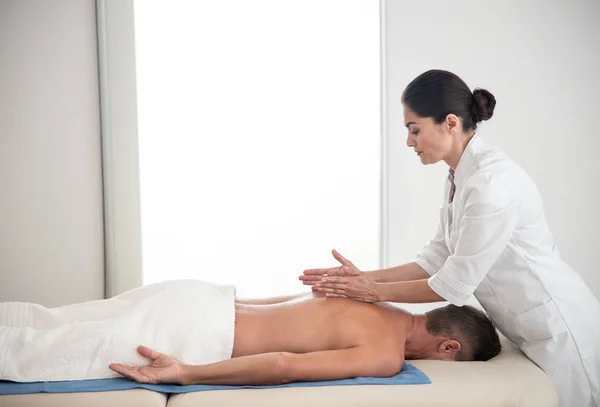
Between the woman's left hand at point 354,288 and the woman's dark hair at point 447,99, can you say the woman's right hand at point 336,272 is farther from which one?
the woman's dark hair at point 447,99

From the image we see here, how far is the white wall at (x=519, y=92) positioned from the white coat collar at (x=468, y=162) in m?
1.46

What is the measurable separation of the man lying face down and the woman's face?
1.75 feet

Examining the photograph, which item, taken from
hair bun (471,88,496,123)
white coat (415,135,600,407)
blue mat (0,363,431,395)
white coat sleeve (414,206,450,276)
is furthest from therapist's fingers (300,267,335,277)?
hair bun (471,88,496,123)

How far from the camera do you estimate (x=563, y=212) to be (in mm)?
3717

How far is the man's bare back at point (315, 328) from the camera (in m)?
2.08

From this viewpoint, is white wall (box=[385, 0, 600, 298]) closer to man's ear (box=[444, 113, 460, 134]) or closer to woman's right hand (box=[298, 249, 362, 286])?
woman's right hand (box=[298, 249, 362, 286])

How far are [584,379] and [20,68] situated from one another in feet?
10.0

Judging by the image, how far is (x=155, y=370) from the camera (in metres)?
1.95

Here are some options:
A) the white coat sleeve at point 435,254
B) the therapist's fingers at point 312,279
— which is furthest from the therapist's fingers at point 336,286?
the white coat sleeve at point 435,254

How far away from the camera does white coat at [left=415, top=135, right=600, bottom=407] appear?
204cm

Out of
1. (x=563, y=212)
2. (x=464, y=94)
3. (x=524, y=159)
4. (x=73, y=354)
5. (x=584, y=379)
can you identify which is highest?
(x=464, y=94)

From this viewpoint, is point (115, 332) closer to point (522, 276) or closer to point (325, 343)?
point (325, 343)

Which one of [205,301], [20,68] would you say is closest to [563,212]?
[205,301]

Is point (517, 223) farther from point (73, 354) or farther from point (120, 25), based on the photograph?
point (120, 25)
